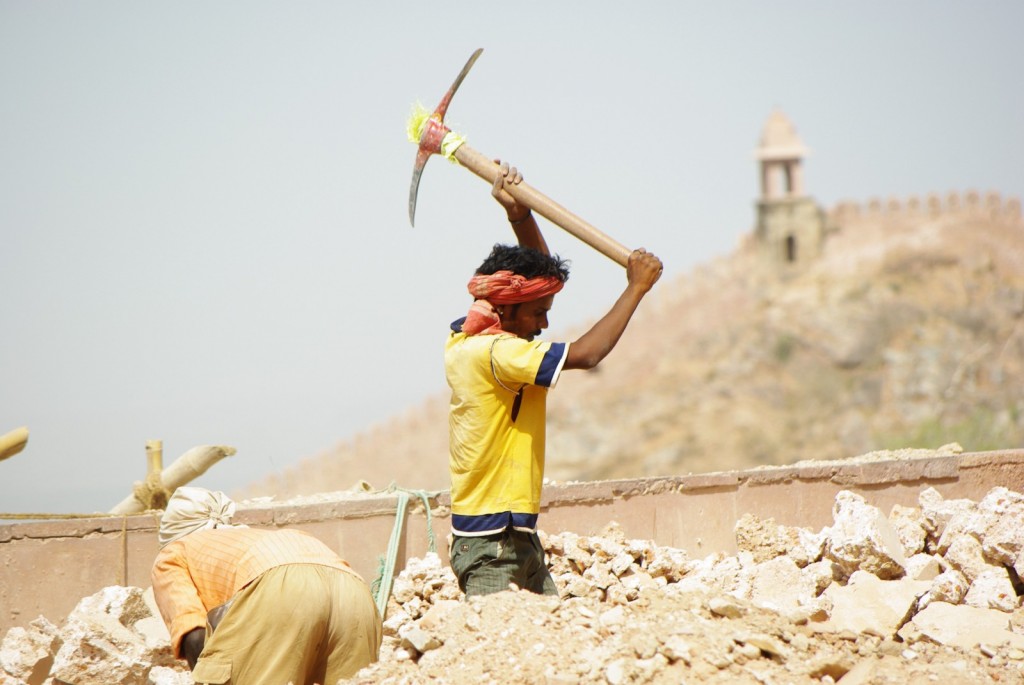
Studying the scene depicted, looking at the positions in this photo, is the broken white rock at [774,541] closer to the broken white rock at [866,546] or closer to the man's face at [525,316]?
the broken white rock at [866,546]

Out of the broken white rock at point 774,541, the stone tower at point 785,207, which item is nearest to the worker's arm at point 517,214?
the broken white rock at point 774,541

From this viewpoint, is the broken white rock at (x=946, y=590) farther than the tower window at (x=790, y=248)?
No

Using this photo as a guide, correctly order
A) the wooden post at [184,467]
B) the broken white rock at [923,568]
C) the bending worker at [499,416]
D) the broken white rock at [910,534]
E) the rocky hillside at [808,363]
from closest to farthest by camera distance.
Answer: the bending worker at [499,416], the broken white rock at [923,568], the broken white rock at [910,534], the wooden post at [184,467], the rocky hillside at [808,363]

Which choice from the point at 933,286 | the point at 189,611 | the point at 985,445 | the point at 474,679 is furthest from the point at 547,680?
the point at 933,286

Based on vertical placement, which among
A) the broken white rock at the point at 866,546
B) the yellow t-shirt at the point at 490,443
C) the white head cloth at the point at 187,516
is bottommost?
the broken white rock at the point at 866,546

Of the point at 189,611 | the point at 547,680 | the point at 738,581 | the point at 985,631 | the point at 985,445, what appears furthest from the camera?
the point at 985,445

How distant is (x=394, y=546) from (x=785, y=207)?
152 feet

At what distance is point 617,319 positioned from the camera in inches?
144

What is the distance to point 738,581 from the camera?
16.0 feet

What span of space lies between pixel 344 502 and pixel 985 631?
2.75 m

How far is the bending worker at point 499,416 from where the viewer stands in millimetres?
3771

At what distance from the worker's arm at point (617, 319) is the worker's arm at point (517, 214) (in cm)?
42

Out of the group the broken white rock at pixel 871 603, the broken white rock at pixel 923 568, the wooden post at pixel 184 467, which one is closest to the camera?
the broken white rock at pixel 871 603

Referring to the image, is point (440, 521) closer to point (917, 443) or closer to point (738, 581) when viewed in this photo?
point (738, 581)
